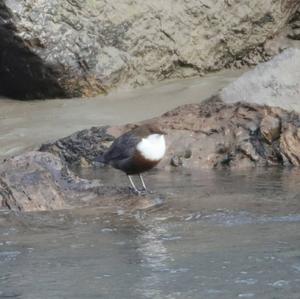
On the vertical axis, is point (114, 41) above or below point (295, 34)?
above

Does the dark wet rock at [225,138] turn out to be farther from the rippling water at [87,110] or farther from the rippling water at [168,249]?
the rippling water at [168,249]

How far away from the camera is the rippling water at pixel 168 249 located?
425 centimetres

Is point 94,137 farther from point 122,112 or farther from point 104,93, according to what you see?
point 104,93

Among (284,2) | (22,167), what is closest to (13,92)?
(284,2)

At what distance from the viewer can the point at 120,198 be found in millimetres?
6707

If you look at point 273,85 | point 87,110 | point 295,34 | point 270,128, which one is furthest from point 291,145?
point 295,34

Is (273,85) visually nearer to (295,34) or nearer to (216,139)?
(216,139)

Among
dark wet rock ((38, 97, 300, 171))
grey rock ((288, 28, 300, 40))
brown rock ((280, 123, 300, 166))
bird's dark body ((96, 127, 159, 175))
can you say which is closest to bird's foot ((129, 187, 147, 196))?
bird's dark body ((96, 127, 159, 175))

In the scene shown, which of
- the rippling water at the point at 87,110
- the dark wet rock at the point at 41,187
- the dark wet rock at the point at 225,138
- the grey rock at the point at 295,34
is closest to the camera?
the dark wet rock at the point at 41,187

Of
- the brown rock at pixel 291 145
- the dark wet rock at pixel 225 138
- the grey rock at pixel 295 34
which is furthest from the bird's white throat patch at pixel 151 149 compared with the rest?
the grey rock at pixel 295 34

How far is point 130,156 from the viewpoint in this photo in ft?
22.9

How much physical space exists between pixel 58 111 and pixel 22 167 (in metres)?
4.72

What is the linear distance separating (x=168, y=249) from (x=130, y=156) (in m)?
2.00

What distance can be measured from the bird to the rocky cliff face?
4.90 meters
